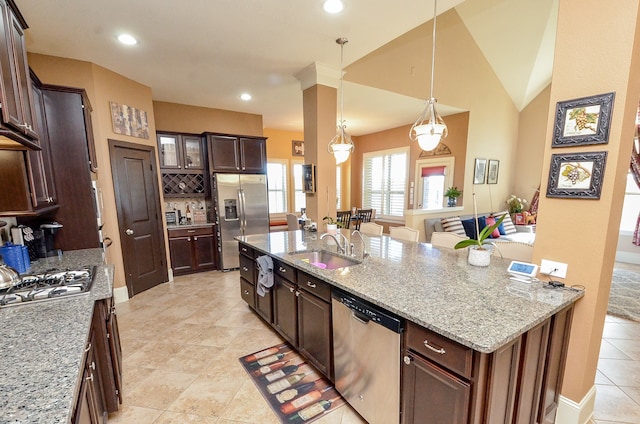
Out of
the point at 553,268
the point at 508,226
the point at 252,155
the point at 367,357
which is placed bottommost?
the point at 367,357

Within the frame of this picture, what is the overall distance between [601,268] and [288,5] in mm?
2812

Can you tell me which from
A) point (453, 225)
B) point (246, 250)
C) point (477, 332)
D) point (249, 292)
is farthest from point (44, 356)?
point (453, 225)

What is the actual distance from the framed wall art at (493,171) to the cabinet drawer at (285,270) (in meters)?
5.50

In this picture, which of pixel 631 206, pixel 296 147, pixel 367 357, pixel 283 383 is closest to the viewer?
pixel 367 357

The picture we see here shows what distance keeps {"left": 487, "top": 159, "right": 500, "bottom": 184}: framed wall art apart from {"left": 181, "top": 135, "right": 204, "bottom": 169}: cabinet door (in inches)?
232

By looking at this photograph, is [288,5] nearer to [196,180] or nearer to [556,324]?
[556,324]

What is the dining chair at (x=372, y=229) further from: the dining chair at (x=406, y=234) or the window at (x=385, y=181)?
the window at (x=385, y=181)

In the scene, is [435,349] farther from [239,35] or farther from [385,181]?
[385,181]

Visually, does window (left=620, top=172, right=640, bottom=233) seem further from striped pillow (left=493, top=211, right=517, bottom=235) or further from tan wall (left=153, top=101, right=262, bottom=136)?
tan wall (left=153, top=101, right=262, bottom=136)

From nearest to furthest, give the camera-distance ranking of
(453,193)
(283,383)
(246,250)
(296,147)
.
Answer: (283,383) < (246,250) < (453,193) < (296,147)

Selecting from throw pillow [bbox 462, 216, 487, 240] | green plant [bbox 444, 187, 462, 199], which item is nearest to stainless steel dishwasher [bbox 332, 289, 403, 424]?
throw pillow [bbox 462, 216, 487, 240]

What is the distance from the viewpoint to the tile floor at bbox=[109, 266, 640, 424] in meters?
1.82

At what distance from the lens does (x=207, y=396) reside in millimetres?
1980

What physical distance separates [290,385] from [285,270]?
0.86 metres
